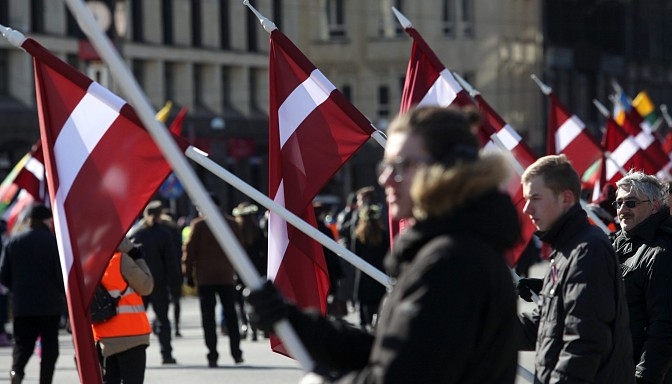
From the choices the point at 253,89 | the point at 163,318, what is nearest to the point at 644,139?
the point at 163,318

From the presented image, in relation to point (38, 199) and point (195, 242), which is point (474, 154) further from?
point (38, 199)

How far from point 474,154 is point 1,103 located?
43.6 m

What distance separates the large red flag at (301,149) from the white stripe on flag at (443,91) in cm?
124

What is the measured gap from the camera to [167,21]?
5475 cm

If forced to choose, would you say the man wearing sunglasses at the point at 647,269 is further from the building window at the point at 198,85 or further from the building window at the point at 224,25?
the building window at the point at 224,25

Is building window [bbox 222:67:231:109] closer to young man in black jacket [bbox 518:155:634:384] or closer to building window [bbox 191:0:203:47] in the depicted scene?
building window [bbox 191:0:203:47]

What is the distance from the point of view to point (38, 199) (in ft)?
65.3

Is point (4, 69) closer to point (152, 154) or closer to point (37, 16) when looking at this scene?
point (37, 16)

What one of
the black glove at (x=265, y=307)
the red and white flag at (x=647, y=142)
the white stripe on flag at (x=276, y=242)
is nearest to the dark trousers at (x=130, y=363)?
the white stripe on flag at (x=276, y=242)

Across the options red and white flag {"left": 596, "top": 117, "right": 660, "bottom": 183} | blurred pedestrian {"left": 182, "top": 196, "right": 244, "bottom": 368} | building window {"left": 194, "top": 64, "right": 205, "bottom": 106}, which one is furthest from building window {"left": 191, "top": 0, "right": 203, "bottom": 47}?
blurred pedestrian {"left": 182, "top": 196, "right": 244, "bottom": 368}

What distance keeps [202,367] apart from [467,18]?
167 feet

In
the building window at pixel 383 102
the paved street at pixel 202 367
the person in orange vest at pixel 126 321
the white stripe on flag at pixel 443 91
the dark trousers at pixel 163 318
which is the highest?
the building window at pixel 383 102

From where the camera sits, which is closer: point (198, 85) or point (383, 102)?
point (198, 85)

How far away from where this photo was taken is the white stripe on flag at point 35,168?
19.3 meters
